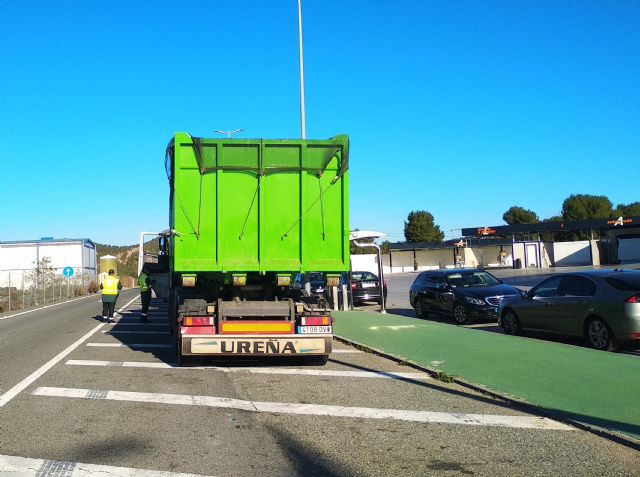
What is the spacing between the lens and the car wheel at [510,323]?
497 inches

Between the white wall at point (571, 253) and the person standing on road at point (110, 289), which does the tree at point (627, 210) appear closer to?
the white wall at point (571, 253)

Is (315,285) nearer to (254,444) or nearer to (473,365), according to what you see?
(473,365)

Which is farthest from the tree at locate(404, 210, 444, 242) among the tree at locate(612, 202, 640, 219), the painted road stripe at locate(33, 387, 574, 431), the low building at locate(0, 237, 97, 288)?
the painted road stripe at locate(33, 387, 574, 431)

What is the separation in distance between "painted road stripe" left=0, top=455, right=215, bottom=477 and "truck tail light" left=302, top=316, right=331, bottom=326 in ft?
15.0

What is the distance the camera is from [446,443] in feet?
17.5

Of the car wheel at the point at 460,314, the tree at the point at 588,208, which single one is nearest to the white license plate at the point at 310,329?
the car wheel at the point at 460,314

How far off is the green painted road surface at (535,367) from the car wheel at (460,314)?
2.42 m

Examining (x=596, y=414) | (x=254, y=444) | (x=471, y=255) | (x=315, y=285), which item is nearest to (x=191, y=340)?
(x=254, y=444)

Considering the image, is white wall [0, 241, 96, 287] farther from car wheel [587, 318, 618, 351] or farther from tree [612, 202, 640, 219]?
tree [612, 202, 640, 219]

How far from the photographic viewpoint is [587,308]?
10.6 metres

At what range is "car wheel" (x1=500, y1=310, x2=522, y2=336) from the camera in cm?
1262

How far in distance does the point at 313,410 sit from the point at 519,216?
323 feet

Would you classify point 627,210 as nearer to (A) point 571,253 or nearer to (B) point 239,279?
(A) point 571,253

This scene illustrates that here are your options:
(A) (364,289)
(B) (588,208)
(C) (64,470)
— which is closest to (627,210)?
(B) (588,208)
